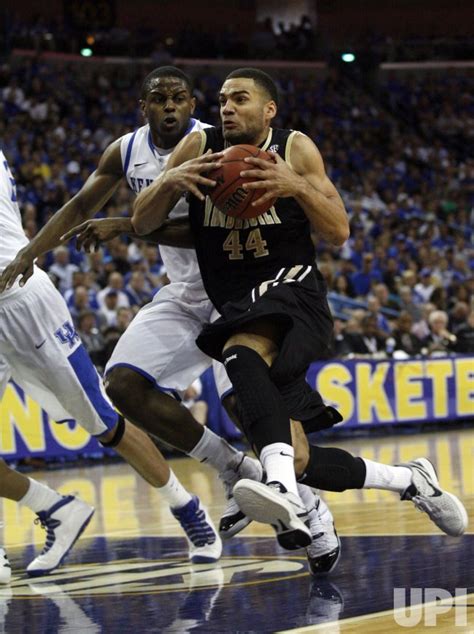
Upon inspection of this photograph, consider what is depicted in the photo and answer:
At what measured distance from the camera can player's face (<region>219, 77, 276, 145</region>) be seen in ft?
16.4

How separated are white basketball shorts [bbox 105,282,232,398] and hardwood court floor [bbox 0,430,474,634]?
0.88 meters

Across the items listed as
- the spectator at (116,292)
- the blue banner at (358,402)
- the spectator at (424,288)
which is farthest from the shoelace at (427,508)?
the spectator at (424,288)

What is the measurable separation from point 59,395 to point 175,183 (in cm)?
150

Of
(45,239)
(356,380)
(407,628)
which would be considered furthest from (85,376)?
(356,380)

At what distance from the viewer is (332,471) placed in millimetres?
5059

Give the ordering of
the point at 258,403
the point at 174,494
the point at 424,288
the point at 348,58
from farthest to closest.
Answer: the point at 348,58
the point at 424,288
the point at 174,494
the point at 258,403

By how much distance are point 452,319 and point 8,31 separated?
12.6m

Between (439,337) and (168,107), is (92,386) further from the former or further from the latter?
(439,337)

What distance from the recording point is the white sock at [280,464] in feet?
14.9

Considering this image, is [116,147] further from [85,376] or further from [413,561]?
[413,561]

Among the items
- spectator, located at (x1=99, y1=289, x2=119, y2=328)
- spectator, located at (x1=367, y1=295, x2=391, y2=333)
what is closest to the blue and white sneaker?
spectator, located at (x1=99, y1=289, x2=119, y2=328)

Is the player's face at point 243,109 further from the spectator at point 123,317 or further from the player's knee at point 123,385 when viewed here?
the spectator at point 123,317

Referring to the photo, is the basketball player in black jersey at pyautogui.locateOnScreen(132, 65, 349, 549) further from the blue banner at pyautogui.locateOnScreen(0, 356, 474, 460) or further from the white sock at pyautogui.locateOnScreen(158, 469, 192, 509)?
the blue banner at pyautogui.locateOnScreen(0, 356, 474, 460)

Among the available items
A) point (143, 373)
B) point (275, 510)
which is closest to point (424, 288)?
point (143, 373)
